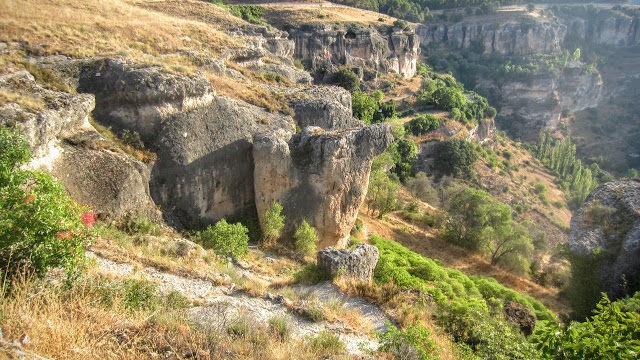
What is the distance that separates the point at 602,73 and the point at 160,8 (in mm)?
107700

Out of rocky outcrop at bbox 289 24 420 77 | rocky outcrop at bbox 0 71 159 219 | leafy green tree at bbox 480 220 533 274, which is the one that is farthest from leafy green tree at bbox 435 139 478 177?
rocky outcrop at bbox 0 71 159 219

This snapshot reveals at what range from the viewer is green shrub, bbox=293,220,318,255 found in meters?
15.0

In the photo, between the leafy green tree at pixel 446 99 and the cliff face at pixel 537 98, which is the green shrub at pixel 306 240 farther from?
the cliff face at pixel 537 98

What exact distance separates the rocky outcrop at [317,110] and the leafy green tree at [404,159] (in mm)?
22943

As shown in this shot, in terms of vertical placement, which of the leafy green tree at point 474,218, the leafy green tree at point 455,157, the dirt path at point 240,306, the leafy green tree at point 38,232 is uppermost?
the leafy green tree at point 38,232

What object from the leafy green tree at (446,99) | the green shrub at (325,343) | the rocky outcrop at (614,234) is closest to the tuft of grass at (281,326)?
the green shrub at (325,343)

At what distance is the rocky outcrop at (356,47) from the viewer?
5431 centimetres

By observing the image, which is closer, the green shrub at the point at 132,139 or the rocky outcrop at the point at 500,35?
the green shrub at the point at 132,139

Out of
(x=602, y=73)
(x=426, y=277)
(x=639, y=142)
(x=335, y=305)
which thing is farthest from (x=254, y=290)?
(x=602, y=73)

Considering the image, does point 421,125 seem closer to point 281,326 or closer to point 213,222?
point 213,222

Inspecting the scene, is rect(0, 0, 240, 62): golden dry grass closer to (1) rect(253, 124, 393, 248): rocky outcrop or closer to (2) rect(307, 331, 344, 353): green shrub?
(1) rect(253, 124, 393, 248): rocky outcrop

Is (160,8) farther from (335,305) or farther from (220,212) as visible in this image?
(335,305)

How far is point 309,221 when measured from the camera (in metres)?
16.1

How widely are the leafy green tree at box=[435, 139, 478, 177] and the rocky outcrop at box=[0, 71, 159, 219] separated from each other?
41.1 metres
